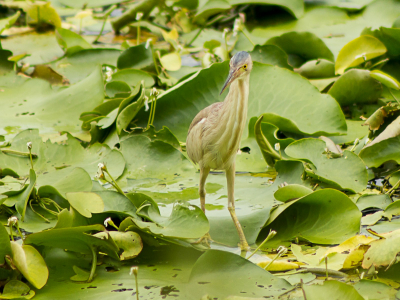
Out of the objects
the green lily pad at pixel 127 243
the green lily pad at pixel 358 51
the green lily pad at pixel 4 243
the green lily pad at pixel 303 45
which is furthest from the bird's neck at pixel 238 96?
the green lily pad at pixel 303 45

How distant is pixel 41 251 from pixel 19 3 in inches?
153

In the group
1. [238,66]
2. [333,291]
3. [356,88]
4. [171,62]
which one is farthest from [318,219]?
[171,62]

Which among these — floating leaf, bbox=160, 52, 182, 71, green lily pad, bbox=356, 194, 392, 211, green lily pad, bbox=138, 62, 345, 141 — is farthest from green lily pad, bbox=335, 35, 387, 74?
green lily pad, bbox=356, 194, 392, 211

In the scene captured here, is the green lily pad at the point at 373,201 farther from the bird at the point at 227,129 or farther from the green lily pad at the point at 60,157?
the green lily pad at the point at 60,157

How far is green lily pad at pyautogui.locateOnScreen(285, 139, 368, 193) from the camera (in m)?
2.48

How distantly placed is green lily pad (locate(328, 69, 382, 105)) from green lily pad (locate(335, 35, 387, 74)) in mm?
175

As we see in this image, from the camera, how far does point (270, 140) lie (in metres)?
2.83

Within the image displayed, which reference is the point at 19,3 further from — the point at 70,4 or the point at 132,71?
the point at 132,71

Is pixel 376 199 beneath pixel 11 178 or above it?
above

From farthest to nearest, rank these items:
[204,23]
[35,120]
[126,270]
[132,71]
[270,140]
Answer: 1. [204,23]
2. [132,71]
3. [35,120]
4. [270,140]
5. [126,270]

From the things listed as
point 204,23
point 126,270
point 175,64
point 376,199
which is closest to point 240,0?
point 204,23

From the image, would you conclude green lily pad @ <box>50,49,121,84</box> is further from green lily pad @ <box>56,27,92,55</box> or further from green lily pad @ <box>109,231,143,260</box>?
green lily pad @ <box>109,231,143,260</box>

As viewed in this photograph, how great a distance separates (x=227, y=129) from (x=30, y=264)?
0.96 m

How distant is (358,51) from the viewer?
3.43 m
